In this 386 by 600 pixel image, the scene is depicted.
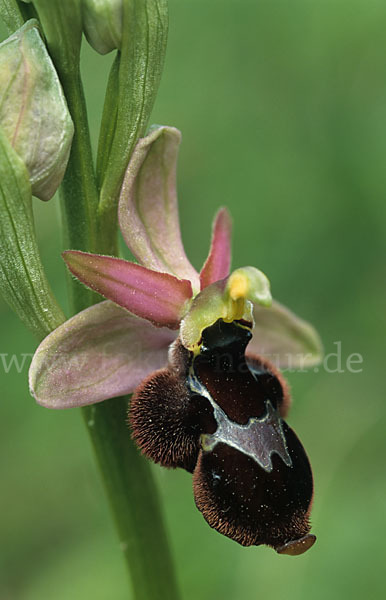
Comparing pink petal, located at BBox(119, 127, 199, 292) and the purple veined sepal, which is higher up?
pink petal, located at BBox(119, 127, 199, 292)


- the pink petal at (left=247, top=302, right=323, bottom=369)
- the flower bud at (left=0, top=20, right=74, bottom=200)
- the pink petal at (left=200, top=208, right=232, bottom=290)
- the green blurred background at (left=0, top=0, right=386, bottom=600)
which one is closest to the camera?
the flower bud at (left=0, top=20, right=74, bottom=200)


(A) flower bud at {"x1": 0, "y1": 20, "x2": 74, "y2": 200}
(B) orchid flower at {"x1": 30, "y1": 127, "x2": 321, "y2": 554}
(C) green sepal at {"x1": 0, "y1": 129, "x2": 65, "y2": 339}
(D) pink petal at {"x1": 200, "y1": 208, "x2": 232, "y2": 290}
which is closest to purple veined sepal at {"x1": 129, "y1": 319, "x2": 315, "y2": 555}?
(B) orchid flower at {"x1": 30, "y1": 127, "x2": 321, "y2": 554}

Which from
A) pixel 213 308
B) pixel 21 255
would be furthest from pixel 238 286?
pixel 21 255

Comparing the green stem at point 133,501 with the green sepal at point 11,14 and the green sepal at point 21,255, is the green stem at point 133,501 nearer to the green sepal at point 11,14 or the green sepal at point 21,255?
the green sepal at point 21,255

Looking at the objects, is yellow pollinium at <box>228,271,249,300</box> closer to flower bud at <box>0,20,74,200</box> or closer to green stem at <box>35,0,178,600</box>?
green stem at <box>35,0,178,600</box>

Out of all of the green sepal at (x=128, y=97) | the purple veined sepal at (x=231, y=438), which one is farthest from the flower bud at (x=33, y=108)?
the purple veined sepal at (x=231, y=438)

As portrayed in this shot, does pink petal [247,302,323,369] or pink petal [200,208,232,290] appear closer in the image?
pink petal [200,208,232,290]
